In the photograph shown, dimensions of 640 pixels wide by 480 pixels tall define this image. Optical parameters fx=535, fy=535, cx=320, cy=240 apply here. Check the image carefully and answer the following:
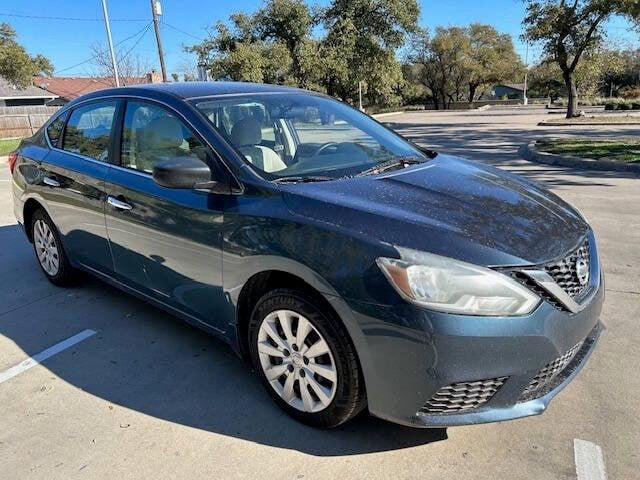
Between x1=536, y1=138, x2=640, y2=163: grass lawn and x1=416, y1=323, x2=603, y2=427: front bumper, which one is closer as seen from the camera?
x1=416, y1=323, x2=603, y2=427: front bumper

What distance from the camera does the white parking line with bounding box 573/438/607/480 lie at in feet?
7.54

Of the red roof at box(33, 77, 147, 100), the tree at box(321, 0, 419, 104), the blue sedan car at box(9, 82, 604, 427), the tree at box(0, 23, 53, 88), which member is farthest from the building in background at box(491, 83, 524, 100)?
the blue sedan car at box(9, 82, 604, 427)

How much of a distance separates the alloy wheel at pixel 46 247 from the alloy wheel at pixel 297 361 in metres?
2.68

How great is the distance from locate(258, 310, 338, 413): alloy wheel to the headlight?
539 mm

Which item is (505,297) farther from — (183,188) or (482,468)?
(183,188)

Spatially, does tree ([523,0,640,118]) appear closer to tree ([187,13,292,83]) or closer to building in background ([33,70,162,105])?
tree ([187,13,292,83])

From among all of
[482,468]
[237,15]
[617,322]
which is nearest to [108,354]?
[482,468]

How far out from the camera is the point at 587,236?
2.73 meters

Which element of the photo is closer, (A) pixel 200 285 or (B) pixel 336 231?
(B) pixel 336 231

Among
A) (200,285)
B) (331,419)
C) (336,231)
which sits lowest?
(331,419)

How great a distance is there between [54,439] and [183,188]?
1.43m

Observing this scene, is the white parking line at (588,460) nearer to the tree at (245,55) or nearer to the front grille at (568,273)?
the front grille at (568,273)

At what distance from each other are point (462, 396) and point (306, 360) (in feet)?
2.44

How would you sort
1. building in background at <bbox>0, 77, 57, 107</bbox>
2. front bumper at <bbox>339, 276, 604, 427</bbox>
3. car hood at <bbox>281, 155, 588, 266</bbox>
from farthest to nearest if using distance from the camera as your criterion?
building in background at <bbox>0, 77, 57, 107</bbox> < car hood at <bbox>281, 155, 588, 266</bbox> < front bumper at <bbox>339, 276, 604, 427</bbox>
